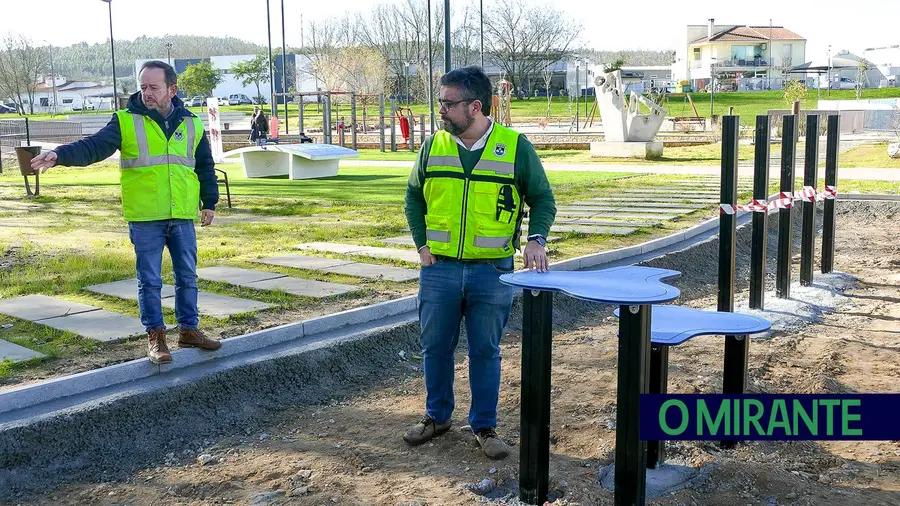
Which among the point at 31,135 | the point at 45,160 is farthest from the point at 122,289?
the point at 31,135

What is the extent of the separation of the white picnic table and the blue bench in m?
16.2

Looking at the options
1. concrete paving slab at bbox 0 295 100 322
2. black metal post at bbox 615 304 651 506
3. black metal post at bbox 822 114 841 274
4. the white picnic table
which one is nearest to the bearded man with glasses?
black metal post at bbox 615 304 651 506

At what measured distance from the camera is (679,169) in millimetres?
22594

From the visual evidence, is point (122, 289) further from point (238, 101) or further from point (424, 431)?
point (238, 101)

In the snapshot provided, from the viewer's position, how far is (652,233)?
1111 cm

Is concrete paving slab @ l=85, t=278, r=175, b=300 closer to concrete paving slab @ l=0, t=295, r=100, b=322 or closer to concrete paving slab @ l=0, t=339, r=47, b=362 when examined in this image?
concrete paving slab @ l=0, t=295, r=100, b=322

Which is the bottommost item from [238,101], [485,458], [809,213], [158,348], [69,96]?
[485,458]

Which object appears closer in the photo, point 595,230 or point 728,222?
point 728,222

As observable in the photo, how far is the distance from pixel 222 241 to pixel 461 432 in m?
6.44

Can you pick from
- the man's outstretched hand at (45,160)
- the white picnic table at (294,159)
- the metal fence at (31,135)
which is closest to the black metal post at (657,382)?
the man's outstretched hand at (45,160)

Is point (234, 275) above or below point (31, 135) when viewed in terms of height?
below

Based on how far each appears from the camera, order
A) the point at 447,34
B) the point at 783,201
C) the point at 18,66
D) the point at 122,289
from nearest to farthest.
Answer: the point at 122,289 → the point at 783,201 → the point at 447,34 → the point at 18,66

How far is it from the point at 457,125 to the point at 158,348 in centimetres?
234

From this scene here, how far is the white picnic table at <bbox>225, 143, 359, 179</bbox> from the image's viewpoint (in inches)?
800
